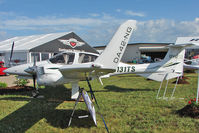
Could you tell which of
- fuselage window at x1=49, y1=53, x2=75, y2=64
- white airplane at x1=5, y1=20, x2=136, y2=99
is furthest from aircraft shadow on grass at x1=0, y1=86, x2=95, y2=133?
fuselage window at x1=49, y1=53, x2=75, y2=64

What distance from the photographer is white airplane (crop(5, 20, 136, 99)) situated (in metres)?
4.39

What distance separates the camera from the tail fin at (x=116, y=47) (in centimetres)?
443

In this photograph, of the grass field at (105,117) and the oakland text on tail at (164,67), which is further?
the oakland text on tail at (164,67)

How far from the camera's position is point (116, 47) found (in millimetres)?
4555

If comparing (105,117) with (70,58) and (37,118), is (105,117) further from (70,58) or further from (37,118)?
(70,58)

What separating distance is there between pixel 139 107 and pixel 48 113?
3665mm

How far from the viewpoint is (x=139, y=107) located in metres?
6.97

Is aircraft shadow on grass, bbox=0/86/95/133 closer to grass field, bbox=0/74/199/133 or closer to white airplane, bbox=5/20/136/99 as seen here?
grass field, bbox=0/74/199/133

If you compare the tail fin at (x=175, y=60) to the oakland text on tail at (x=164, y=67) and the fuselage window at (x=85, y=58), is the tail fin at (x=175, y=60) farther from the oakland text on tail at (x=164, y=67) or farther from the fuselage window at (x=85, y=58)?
the fuselage window at (x=85, y=58)

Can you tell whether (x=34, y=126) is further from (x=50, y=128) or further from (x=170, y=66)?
(x=170, y=66)

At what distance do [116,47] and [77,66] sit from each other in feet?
3.95

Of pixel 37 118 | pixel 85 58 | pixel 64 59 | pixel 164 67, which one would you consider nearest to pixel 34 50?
pixel 64 59

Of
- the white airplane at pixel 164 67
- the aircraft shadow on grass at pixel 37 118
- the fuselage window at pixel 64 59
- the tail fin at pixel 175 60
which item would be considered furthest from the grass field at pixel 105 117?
the tail fin at pixel 175 60

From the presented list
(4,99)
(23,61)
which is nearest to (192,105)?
(4,99)
